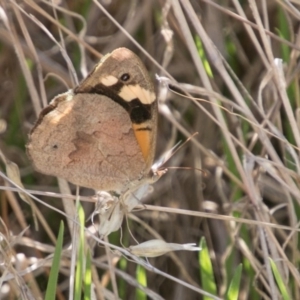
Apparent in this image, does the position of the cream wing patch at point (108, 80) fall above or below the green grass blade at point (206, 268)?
above

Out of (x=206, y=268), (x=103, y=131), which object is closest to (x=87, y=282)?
(x=206, y=268)

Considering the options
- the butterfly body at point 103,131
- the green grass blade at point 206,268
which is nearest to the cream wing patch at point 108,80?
the butterfly body at point 103,131

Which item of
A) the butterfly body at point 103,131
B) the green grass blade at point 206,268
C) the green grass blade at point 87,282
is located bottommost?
the green grass blade at point 206,268

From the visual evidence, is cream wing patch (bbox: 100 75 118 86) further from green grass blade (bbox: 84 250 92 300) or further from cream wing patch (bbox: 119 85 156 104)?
green grass blade (bbox: 84 250 92 300)

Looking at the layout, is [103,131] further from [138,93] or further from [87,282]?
[87,282]

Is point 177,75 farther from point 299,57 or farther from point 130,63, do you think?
point 130,63

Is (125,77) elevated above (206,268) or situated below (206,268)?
above

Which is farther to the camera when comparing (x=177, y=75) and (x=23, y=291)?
(x=177, y=75)

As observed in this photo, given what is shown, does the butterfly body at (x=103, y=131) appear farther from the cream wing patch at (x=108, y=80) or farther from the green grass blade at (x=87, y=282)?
the green grass blade at (x=87, y=282)

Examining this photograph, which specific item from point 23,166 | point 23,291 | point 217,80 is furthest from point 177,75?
point 23,291

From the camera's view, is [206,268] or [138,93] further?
[138,93]

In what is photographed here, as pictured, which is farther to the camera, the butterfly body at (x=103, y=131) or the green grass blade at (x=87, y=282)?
the butterfly body at (x=103, y=131)
